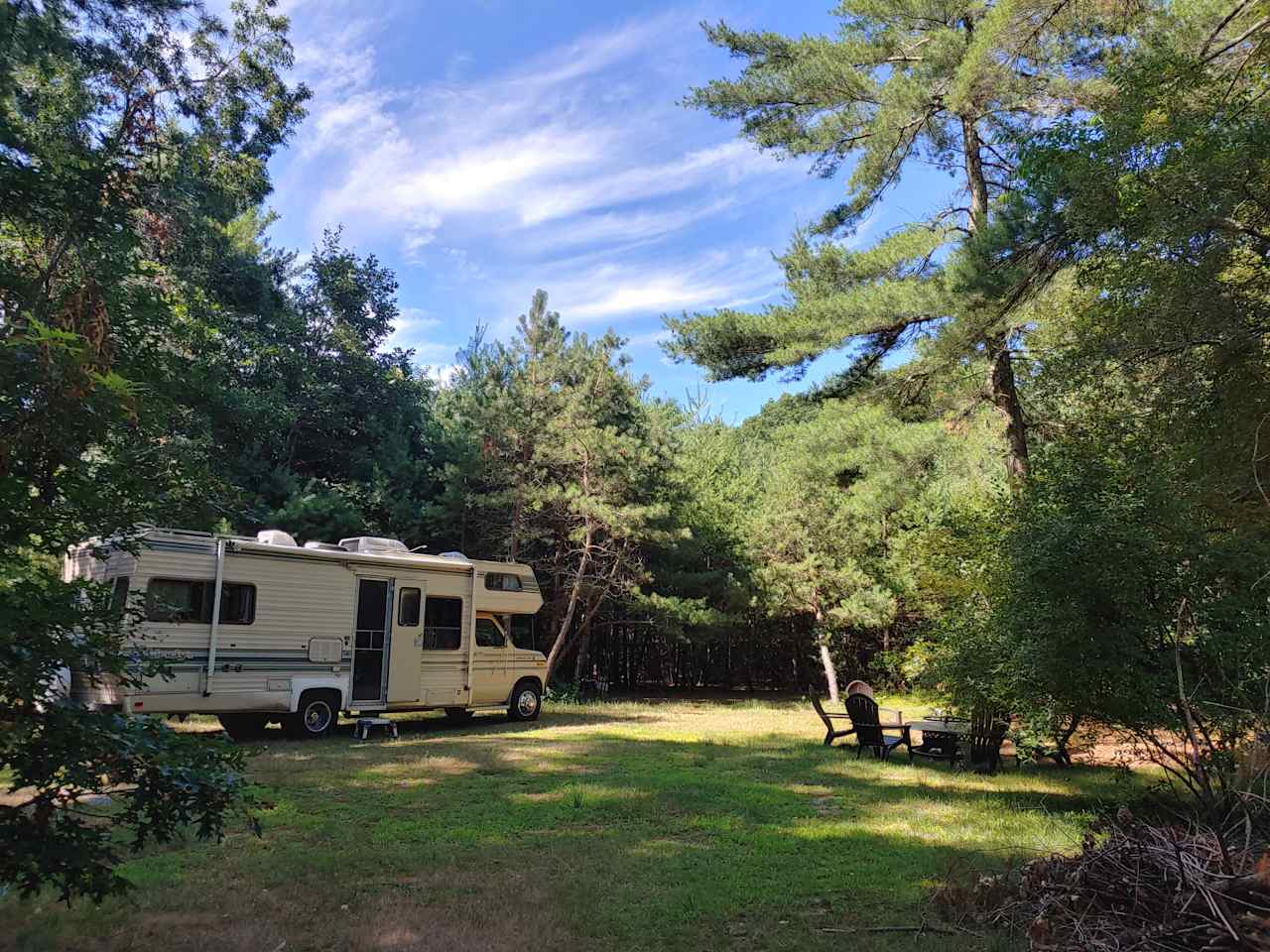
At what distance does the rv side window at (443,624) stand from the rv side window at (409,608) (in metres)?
0.14

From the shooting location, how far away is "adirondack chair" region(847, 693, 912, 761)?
9750 millimetres

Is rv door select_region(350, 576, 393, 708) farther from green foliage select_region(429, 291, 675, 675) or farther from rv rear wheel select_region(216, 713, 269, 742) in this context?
green foliage select_region(429, 291, 675, 675)

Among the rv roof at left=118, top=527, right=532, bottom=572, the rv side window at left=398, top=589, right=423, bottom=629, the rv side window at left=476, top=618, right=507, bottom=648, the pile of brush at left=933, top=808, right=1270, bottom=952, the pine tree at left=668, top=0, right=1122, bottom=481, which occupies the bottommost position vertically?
the pile of brush at left=933, top=808, right=1270, bottom=952

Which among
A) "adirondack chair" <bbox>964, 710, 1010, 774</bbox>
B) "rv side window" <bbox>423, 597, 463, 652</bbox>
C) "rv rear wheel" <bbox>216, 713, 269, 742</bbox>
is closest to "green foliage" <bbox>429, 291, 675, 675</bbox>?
"rv side window" <bbox>423, 597, 463, 652</bbox>

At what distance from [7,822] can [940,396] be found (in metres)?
12.6

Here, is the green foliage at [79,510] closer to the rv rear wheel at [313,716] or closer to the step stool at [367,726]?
the rv rear wheel at [313,716]

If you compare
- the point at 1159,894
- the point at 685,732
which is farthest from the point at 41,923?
the point at 685,732

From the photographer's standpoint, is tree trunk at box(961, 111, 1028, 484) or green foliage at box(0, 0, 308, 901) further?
tree trunk at box(961, 111, 1028, 484)

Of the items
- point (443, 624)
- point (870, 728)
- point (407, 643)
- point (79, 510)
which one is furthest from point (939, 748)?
point (79, 510)

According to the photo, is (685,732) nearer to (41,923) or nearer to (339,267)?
(41,923)

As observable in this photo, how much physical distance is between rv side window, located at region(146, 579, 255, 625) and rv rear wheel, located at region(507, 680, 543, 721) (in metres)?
4.95

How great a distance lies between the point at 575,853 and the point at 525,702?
28.0 feet

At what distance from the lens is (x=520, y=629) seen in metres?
14.6

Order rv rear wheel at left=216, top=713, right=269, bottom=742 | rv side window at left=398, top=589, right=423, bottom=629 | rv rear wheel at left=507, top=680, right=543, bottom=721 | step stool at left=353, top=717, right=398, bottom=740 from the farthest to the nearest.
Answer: rv rear wheel at left=507, top=680, right=543, bottom=721, rv side window at left=398, top=589, right=423, bottom=629, step stool at left=353, top=717, right=398, bottom=740, rv rear wheel at left=216, top=713, right=269, bottom=742
